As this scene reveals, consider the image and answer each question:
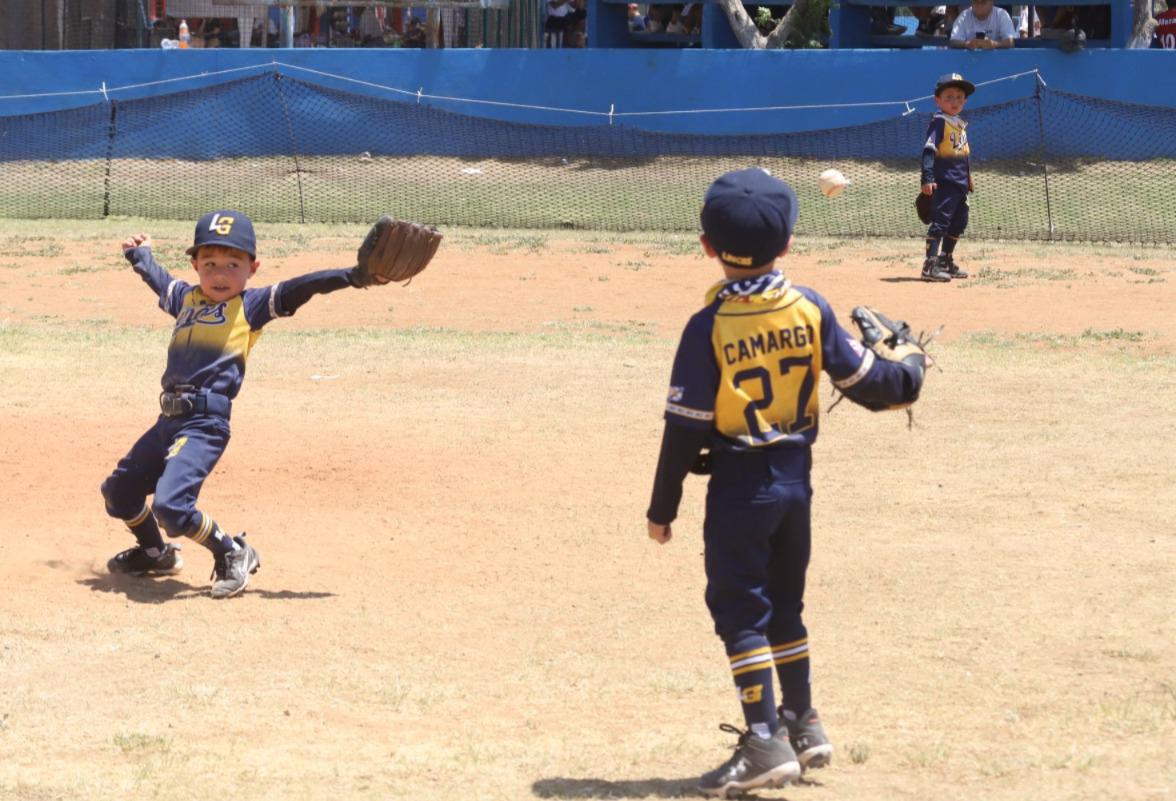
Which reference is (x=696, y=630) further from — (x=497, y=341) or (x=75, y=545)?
(x=497, y=341)

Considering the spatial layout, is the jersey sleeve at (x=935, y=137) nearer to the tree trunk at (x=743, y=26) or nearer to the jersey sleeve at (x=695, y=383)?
the tree trunk at (x=743, y=26)

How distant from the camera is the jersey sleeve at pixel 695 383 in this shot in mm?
4750

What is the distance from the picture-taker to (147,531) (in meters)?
7.35

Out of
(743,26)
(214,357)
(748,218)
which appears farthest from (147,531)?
(743,26)

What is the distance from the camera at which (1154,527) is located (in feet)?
25.7

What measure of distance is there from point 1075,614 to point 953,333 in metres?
6.97

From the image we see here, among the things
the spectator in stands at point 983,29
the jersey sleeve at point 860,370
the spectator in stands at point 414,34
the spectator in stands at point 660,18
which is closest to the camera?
the jersey sleeve at point 860,370

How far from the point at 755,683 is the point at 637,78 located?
70.3ft

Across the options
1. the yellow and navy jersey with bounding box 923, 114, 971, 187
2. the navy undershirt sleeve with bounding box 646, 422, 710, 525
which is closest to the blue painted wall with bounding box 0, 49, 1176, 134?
the yellow and navy jersey with bounding box 923, 114, 971, 187

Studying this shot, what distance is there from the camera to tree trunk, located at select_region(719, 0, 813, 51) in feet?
84.3

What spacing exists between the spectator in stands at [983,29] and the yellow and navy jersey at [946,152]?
7.84 metres

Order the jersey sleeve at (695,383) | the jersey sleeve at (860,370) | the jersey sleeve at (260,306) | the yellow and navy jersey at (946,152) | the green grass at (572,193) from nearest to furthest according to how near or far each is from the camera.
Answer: the jersey sleeve at (695,383)
the jersey sleeve at (860,370)
the jersey sleeve at (260,306)
the yellow and navy jersey at (946,152)
the green grass at (572,193)

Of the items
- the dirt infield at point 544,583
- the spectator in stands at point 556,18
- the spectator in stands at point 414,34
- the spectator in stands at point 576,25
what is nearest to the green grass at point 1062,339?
the dirt infield at point 544,583

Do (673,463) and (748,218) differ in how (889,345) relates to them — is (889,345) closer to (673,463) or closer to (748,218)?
(748,218)
